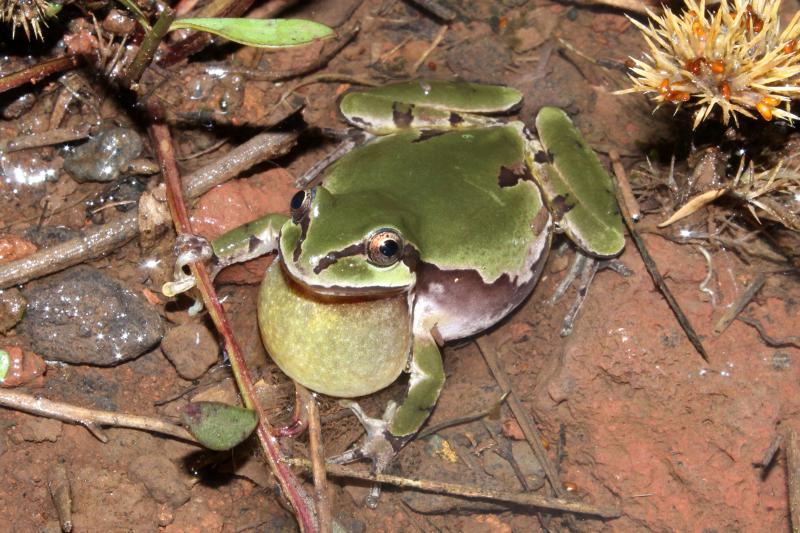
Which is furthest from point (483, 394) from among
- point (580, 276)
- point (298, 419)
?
point (298, 419)

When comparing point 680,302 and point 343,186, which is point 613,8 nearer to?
point 680,302

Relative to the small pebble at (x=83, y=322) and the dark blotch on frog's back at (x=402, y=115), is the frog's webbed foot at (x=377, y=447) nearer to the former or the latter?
the small pebble at (x=83, y=322)

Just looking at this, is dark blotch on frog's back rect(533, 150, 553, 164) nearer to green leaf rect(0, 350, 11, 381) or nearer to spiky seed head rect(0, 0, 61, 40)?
spiky seed head rect(0, 0, 61, 40)

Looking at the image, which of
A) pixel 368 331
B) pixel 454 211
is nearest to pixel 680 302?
pixel 454 211

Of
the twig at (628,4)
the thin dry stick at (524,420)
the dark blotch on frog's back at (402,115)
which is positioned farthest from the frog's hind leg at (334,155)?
the twig at (628,4)

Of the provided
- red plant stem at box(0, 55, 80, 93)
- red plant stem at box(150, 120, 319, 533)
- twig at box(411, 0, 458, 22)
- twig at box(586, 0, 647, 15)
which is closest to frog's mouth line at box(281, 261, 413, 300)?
red plant stem at box(150, 120, 319, 533)

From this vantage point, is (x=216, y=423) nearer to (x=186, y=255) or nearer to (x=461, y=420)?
(x=186, y=255)
